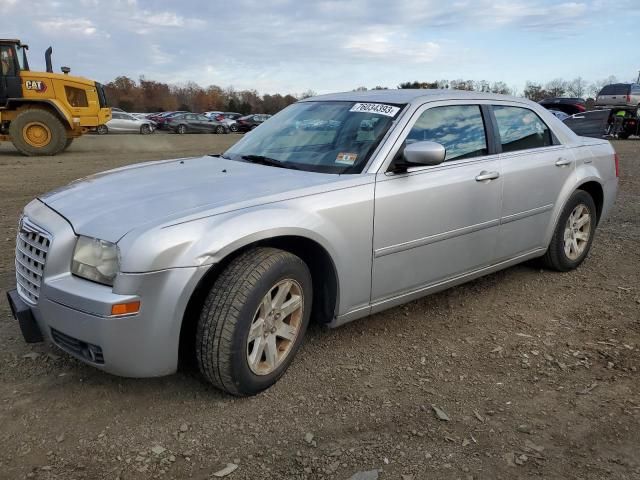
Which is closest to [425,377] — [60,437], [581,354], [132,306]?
[581,354]

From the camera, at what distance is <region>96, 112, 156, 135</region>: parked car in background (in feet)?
99.2

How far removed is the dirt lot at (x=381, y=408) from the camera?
2428 millimetres

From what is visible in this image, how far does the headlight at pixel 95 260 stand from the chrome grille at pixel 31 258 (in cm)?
20

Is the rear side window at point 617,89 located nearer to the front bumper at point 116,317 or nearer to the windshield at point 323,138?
the windshield at point 323,138

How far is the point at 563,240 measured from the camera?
15.9 feet

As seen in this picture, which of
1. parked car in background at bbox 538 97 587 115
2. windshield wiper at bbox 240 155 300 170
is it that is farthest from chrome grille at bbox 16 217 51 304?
parked car in background at bbox 538 97 587 115

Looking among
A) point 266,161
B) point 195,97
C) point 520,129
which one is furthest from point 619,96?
point 195,97

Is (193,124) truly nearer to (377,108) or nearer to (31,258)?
(377,108)

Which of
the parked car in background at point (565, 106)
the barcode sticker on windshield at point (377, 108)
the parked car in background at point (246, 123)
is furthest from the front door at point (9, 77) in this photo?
the parked car in background at point (246, 123)

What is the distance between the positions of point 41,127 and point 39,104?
2.12 ft

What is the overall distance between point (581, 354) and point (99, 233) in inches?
115

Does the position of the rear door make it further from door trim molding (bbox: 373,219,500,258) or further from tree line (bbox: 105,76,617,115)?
tree line (bbox: 105,76,617,115)

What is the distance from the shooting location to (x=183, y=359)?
10.4 ft

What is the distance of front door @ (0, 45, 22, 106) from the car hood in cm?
1323
